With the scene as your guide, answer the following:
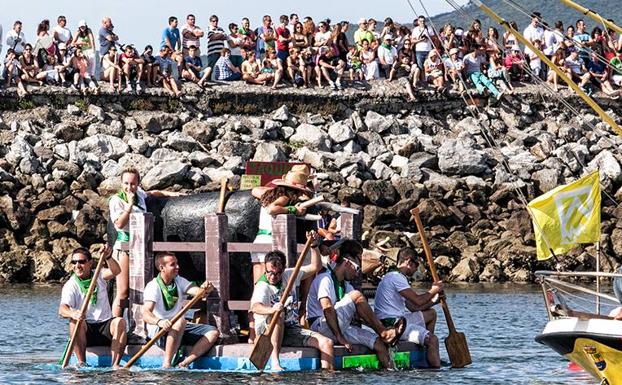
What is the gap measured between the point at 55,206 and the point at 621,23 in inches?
1902

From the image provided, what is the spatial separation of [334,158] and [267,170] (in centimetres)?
1989

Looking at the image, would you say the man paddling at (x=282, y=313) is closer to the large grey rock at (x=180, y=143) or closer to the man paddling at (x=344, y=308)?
the man paddling at (x=344, y=308)

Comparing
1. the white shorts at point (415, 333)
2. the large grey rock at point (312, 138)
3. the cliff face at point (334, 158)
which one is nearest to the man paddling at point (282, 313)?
the white shorts at point (415, 333)

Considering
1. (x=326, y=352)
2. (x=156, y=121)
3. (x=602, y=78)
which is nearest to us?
(x=326, y=352)

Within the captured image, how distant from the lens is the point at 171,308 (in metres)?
19.6

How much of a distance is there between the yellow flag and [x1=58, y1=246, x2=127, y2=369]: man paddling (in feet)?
17.3

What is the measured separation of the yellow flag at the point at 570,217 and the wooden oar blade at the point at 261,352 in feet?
11.1

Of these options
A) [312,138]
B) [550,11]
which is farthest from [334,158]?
[550,11]

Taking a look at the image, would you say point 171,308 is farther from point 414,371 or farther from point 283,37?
point 283,37

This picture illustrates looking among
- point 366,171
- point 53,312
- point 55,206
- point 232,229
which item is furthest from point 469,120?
point 232,229

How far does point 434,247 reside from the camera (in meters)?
38.5

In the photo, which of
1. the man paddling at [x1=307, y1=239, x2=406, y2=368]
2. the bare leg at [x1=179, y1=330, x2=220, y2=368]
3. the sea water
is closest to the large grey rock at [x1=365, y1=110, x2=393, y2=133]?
the sea water

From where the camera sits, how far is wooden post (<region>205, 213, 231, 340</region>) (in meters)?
19.8

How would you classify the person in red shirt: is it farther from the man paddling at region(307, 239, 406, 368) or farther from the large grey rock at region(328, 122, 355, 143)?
the man paddling at region(307, 239, 406, 368)
